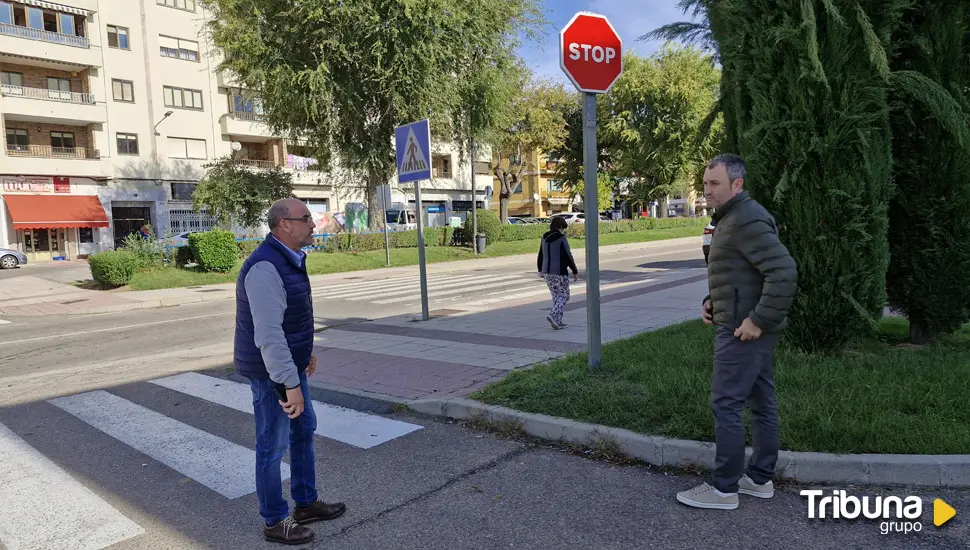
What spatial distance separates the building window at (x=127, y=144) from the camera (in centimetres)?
3509

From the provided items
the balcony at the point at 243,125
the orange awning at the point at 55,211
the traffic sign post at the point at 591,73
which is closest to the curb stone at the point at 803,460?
the traffic sign post at the point at 591,73

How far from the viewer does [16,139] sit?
32.5 m

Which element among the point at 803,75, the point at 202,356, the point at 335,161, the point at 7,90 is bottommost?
the point at 202,356

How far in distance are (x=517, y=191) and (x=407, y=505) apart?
74826 millimetres

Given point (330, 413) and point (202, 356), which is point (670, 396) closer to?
point (330, 413)

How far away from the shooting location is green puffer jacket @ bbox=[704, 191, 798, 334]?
122 inches

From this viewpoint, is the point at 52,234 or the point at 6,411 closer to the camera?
the point at 6,411

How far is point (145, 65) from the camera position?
3575 cm

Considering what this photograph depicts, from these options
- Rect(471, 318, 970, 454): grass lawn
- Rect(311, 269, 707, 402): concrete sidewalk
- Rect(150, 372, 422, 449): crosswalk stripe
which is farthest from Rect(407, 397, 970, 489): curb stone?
Rect(311, 269, 707, 402): concrete sidewalk

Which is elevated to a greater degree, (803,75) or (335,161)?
(335,161)

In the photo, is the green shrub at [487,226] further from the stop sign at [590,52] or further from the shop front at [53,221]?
the stop sign at [590,52]

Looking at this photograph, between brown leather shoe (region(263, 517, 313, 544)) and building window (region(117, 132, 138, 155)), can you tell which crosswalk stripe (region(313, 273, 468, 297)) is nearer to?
brown leather shoe (region(263, 517, 313, 544))

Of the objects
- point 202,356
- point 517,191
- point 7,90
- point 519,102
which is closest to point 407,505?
point 202,356

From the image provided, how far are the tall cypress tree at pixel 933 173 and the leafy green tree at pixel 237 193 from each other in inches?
909
